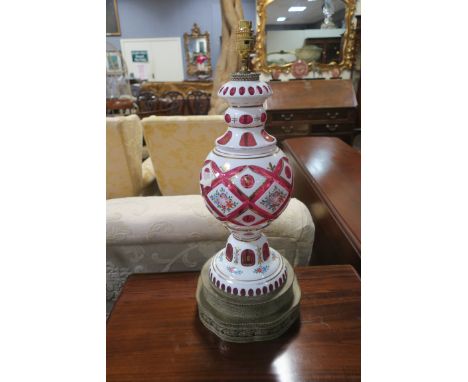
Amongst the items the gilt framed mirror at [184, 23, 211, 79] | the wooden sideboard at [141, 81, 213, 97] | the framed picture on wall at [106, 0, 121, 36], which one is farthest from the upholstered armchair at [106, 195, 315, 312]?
the framed picture on wall at [106, 0, 121, 36]

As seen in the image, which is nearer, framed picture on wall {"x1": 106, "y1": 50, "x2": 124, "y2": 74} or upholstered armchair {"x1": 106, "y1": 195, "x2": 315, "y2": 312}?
upholstered armchair {"x1": 106, "y1": 195, "x2": 315, "y2": 312}

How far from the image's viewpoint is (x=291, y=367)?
0.54 m

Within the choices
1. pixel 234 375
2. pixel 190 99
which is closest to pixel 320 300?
pixel 234 375

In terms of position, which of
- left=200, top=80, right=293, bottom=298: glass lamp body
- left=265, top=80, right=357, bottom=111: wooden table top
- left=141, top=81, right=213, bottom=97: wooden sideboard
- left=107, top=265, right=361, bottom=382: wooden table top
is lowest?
left=107, top=265, right=361, bottom=382: wooden table top

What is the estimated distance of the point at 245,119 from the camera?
523mm

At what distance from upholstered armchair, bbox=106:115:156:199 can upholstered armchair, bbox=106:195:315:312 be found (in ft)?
1.57

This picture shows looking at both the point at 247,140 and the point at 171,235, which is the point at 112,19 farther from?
the point at 247,140

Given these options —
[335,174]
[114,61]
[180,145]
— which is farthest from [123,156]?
[114,61]

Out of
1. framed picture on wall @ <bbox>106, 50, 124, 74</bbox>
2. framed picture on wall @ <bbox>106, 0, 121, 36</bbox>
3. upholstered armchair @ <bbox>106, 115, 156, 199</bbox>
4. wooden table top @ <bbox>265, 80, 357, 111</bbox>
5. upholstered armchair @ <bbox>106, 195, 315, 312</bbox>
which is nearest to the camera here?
upholstered armchair @ <bbox>106, 195, 315, 312</bbox>

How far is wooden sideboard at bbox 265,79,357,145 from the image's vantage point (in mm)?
2732

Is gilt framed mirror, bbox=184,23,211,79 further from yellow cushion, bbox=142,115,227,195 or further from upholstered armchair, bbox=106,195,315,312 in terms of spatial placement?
upholstered armchair, bbox=106,195,315,312

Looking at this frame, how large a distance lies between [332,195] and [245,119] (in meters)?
0.60

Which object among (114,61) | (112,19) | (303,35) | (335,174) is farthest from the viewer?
(112,19)

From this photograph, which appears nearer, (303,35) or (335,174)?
(335,174)
